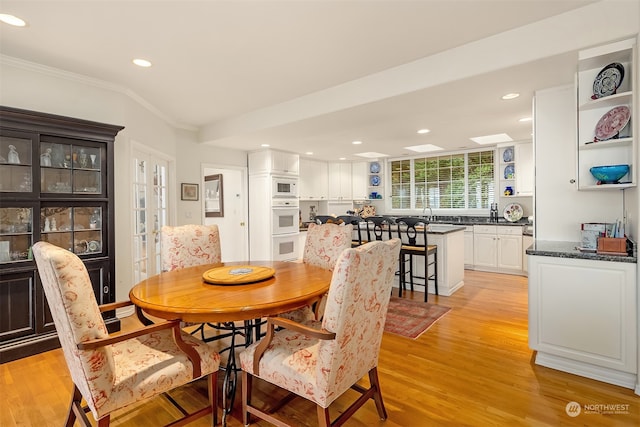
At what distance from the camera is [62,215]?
9.74 feet

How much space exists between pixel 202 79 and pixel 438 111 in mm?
2499

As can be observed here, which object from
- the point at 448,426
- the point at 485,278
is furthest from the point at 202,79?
the point at 485,278

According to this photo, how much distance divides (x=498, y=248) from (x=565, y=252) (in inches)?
137

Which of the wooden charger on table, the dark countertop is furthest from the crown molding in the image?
the wooden charger on table

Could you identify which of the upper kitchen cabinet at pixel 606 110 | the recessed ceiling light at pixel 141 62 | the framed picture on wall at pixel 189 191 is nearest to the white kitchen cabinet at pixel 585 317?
the upper kitchen cabinet at pixel 606 110

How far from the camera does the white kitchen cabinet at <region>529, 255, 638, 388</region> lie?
209 centimetres

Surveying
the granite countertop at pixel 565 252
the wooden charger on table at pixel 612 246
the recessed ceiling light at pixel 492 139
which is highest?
the recessed ceiling light at pixel 492 139

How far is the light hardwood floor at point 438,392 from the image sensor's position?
184cm

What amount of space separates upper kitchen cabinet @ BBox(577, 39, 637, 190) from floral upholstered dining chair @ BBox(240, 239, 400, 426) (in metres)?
1.81

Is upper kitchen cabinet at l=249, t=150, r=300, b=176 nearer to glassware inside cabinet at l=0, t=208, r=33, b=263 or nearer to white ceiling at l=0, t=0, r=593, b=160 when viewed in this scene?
white ceiling at l=0, t=0, r=593, b=160

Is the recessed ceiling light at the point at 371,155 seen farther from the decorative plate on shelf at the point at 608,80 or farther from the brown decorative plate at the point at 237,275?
the brown decorative plate at the point at 237,275

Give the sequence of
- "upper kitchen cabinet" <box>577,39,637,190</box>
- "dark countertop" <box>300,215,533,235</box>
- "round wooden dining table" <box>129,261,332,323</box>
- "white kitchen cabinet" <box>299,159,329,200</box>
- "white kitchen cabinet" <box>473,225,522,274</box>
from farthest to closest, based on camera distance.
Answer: "white kitchen cabinet" <box>299,159,329,200</box>
"dark countertop" <box>300,215,533,235</box>
"white kitchen cabinet" <box>473,225,522,274</box>
"upper kitchen cabinet" <box>577,39,637,190</box>
"round wooden dining table" <box>129,261,332,323</box>

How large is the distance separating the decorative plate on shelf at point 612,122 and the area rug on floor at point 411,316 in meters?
2.15

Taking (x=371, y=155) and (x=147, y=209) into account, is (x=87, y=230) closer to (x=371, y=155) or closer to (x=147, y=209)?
(x=147, y=209)
